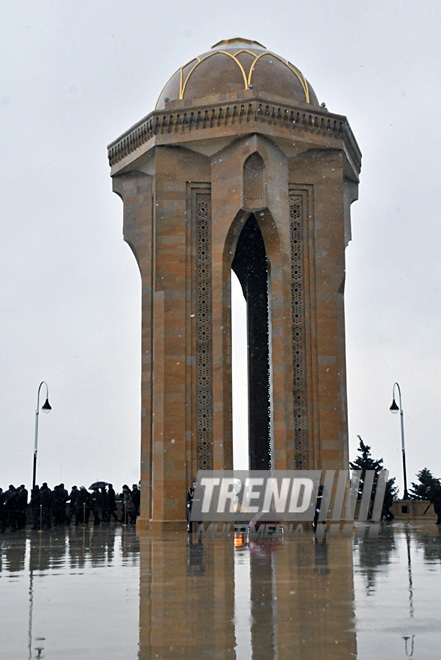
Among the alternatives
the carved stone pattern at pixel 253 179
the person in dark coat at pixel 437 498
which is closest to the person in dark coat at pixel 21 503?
the carved stone pattern at pixel 253 179

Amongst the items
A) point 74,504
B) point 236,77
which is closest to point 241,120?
point 236,77

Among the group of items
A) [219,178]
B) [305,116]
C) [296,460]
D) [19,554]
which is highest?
[305,116]

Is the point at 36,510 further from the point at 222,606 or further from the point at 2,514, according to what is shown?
the point at 222,606

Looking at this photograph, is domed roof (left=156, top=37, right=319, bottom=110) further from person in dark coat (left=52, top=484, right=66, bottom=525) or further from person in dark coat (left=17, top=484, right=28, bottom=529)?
person in dark coat (left=52, top=484, right=66, bottom=525)

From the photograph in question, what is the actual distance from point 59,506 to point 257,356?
26.8 feet

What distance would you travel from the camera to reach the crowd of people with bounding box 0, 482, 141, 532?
23453mm

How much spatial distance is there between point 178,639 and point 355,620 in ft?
4.41

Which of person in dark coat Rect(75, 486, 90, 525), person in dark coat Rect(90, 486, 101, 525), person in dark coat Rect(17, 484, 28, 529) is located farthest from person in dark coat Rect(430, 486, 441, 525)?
person in dark coat Rect(17, 484, 28, 529)

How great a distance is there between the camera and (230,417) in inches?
883

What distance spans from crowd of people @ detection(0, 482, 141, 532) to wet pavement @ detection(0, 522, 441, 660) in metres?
11.6

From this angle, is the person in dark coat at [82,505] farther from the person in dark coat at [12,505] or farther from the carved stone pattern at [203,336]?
the carved stone pattern at [203,336]

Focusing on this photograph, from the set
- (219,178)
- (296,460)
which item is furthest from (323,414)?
(219,178)

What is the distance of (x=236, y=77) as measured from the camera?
79.0 feet

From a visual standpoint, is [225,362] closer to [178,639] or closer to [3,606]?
[3,606]
